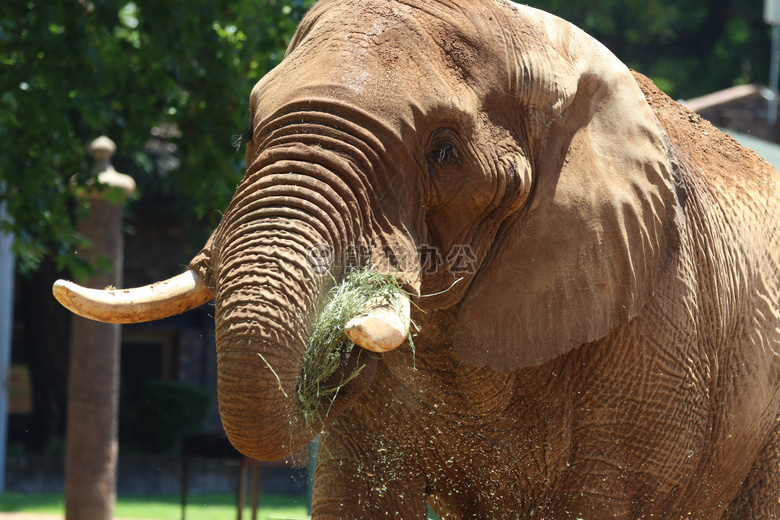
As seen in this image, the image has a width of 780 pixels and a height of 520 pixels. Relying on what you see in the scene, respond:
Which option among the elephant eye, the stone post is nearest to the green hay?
the elephant eye

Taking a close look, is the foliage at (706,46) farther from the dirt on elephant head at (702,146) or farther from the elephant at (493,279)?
the elephant at (493,279)

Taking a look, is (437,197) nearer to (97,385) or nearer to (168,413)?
(97,385)

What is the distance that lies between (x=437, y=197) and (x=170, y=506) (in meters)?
11.1

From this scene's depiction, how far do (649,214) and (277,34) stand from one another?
5221 mm

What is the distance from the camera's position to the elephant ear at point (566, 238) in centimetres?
322

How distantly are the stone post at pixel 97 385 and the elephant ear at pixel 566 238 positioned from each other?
6.60m

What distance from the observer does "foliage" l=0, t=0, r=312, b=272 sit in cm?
775

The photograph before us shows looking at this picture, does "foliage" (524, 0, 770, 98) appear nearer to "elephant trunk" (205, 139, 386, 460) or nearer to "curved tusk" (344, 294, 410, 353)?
"elephant trunk" (205, 139, 386, 460)

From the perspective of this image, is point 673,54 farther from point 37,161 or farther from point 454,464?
point 454,464

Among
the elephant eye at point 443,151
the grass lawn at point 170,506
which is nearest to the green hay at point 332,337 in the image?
the elephant eye at point 443,151

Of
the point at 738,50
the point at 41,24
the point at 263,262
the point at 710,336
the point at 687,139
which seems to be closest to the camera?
the point at 263,262

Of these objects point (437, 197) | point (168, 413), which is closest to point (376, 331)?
point (437, 197)

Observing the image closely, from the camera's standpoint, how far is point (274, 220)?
2.67 metres

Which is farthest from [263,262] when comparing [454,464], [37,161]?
[37,161]
